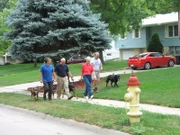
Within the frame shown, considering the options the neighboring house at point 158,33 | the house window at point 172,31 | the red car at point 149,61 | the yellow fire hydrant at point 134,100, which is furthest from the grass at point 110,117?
the house window at point 172,31

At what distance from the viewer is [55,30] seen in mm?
18156

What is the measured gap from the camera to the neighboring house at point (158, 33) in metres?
40.6

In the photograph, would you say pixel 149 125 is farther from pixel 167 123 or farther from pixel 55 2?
pixel 55 2

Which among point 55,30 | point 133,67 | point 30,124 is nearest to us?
point 30,124

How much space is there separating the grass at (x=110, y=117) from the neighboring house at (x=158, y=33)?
1165 inches

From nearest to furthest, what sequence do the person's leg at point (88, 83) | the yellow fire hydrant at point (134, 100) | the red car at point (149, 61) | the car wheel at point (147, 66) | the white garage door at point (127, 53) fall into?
the yellow fire hydrant at point (134, 100)
the person's leg at point (88, 83)
the red car at point (149, 61)
the car wheel at point (147, 66)
the white garage door at point (127, 53)

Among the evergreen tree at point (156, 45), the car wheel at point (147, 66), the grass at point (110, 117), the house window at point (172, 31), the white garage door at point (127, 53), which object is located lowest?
the grass at point (110, 117)

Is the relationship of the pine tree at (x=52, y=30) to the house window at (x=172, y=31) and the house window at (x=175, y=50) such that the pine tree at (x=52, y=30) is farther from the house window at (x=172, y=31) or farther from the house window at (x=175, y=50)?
the house window at (x=175, y=50)

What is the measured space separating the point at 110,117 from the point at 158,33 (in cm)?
3509

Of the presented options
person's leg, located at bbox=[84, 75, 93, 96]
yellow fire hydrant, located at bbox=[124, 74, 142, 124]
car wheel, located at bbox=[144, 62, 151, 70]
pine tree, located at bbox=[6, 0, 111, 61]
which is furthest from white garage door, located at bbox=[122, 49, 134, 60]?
yellow fire hydrant, located at bbox=[124, 74, 142, 124]

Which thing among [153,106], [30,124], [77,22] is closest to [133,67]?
[77,22]

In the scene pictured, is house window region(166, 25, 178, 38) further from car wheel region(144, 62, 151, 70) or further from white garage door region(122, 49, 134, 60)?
Answer: car wheel region(144, 62, 151, 70)

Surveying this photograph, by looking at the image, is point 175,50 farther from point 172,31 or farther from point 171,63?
point 171,63

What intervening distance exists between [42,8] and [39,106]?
7.97 metres
